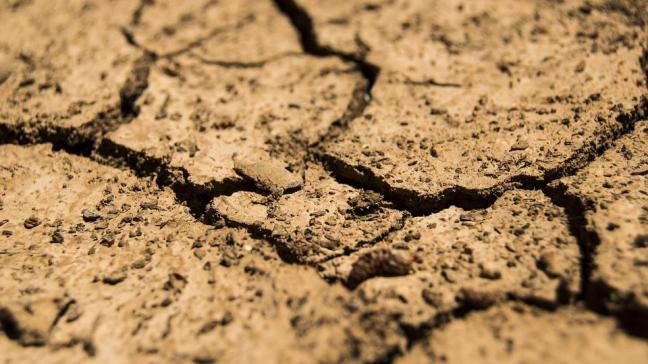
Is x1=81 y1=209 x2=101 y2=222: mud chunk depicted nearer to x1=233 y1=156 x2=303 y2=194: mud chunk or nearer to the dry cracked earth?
the dry cracked earth

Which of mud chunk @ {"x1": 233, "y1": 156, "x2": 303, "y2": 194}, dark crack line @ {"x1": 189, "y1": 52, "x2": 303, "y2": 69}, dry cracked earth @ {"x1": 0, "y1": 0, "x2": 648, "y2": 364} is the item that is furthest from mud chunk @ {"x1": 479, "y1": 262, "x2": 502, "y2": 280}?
dark crack line @ {"x1": 189, "y1": 52, "x2": 303, "y2": 69}

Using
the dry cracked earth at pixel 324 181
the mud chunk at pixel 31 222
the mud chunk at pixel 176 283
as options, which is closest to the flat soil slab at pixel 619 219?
the dry cracked earth at pixel 324 181

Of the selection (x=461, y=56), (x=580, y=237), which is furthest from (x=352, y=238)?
(x=461, y=56)

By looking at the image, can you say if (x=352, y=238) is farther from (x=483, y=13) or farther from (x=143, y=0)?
(x=143, y=0)

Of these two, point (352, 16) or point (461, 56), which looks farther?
point (352, 16)

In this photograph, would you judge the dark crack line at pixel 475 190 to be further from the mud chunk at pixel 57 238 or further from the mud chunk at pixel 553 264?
the mud chunk at pixel 57 238
